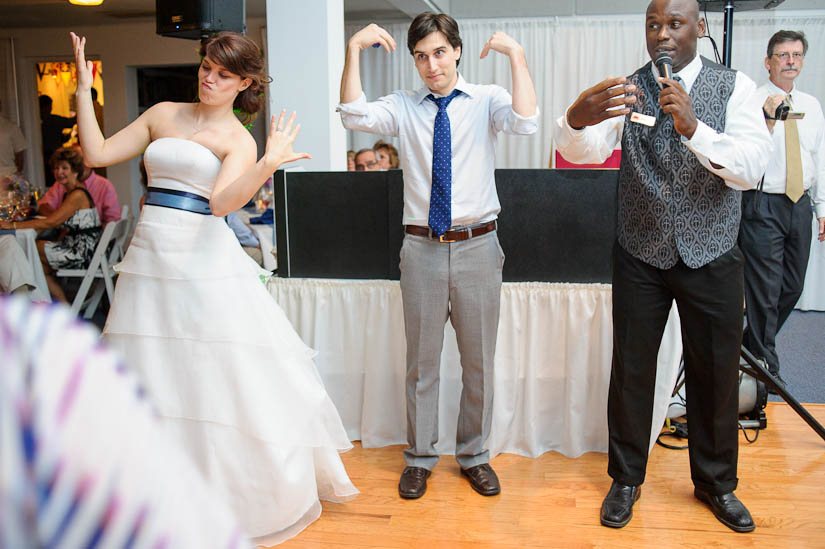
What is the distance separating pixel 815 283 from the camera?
6.57m

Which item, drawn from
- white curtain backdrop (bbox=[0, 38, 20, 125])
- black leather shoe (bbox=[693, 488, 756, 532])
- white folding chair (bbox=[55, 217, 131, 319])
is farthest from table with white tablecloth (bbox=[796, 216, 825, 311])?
white curtain backdrop (bbox=[0, 38, 20, 125])

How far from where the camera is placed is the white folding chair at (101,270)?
5.52m

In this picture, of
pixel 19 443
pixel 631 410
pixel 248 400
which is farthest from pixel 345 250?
pixel 19 443

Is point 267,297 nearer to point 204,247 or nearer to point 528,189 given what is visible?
point 204,247

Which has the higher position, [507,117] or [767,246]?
[507,117]

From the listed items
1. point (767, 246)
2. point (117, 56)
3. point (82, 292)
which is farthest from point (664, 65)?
point (117, 56)

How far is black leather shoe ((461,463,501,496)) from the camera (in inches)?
115

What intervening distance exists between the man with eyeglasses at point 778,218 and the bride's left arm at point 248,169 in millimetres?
2785

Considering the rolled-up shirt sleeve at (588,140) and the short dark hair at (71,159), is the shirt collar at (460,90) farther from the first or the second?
the short dark hair at (71,159)

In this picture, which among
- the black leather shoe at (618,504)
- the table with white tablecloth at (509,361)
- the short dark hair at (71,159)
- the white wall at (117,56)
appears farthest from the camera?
the white wall at (117,56)

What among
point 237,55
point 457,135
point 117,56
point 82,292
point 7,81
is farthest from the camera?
point 7,81

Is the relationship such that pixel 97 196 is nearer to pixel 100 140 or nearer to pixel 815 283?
pixel 100 140

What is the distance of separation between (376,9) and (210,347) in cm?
620

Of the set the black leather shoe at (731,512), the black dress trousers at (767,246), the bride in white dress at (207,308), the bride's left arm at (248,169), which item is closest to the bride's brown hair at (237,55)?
the bride in white dress at (207,308)
